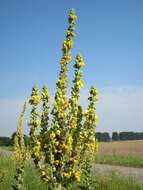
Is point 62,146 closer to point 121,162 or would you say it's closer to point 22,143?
point 22,143

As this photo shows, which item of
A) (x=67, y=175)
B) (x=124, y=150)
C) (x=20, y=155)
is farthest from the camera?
(x=124, y=150)

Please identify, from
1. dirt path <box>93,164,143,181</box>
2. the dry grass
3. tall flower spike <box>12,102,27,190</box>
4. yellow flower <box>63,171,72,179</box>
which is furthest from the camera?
the dry grass

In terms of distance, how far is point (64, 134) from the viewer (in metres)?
5.89

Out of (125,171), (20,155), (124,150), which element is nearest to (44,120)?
(20,155)

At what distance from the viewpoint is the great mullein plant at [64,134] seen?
5809 millimetres

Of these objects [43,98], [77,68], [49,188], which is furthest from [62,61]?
[49,188]

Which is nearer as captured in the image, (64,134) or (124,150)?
(64,134)

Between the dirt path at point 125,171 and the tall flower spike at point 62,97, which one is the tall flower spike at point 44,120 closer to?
the tall flower spike at point 62,97

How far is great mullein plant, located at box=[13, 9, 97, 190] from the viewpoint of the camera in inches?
229

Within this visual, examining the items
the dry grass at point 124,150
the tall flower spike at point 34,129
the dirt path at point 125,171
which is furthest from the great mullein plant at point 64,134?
the dry grass at point 124,150

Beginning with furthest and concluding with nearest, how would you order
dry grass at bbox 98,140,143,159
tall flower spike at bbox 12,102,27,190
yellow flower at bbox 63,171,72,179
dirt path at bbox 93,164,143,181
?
dry grass at bbox 98,140,143,159 → dirt path at bbox 93,164,143,181 → tall flower spike at bbox 12,102,27,190 → yellow flower at bbox 63,171,72,179

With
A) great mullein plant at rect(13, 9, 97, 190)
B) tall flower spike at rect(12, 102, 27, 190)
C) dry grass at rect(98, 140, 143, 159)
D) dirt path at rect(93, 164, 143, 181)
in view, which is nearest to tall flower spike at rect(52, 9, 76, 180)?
great mullein plant at rect(13, 9, 97, 190)

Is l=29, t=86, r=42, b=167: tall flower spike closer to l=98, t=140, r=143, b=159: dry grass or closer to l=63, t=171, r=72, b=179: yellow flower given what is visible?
l=63, t=171, r=72, b=179: yellow flower

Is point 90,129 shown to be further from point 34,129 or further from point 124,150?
point 124,150
